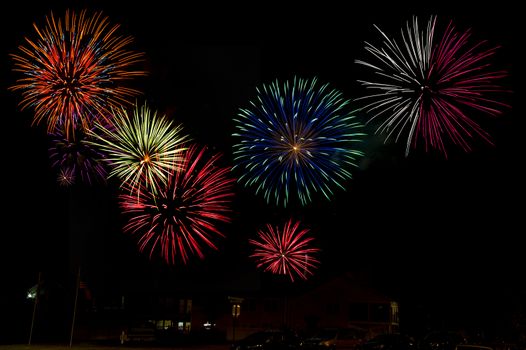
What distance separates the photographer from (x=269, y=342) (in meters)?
29.9

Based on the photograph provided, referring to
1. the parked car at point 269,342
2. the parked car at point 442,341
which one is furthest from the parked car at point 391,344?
the parked car at point 269,342

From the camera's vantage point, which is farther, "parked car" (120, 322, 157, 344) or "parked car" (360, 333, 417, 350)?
"parked car" (120, 322, 157, 344)

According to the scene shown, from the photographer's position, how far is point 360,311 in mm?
57844

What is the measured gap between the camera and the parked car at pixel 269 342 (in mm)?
29562

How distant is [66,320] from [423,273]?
29.8 meters

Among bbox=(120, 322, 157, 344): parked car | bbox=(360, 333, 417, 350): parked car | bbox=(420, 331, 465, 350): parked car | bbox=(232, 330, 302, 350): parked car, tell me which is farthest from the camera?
bbox=(120, 322, 157, 344): parked car

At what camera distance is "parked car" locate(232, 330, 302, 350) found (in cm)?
2956

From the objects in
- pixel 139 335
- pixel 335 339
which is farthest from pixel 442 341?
pixel 139 335

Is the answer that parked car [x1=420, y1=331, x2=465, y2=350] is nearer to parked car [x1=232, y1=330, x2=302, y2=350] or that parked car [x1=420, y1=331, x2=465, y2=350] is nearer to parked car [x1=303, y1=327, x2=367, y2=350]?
parked car [x1=303, y1=327, x2=367, y2=350]

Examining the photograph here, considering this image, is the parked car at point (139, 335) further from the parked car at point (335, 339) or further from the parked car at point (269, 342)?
the parked car at point (269, 342)

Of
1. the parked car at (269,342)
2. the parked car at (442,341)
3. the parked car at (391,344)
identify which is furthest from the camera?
the parked car at (442,341)

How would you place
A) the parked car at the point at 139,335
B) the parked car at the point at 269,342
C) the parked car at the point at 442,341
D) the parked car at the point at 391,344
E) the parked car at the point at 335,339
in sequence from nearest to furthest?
the parked car at the point at 269,342 → the parked car at the point at 391,344 → the parked car at the point at 442,341 → the parked car at the point at 335,339 → the parked car at the point at 139,335

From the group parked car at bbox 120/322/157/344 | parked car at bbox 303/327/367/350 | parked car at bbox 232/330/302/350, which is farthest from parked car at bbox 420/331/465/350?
parked car at bbox 120/322/157/344

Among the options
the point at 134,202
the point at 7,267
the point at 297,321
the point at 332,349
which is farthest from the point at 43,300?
the point at 297,321
